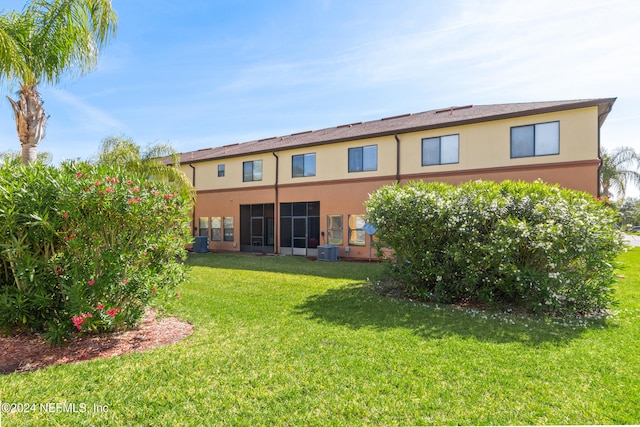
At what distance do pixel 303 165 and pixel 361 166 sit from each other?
3.59m

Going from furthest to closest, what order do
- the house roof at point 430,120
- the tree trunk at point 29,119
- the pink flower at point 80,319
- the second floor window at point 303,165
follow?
the second floor window at point 303,165 → the house roof at point 430,120 → the tree trunk at point 29,119 → the pink flower at point 80,319

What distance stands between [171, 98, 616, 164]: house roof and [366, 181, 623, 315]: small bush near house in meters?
6.58

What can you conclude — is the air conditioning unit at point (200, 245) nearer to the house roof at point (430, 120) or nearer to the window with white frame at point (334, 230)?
the house roof at point (430, 120)

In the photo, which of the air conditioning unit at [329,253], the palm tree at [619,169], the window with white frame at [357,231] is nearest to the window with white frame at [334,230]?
the window with white frame at [357,231]

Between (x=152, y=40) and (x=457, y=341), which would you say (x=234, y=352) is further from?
(x=152, y=40)

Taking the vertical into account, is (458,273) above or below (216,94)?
below

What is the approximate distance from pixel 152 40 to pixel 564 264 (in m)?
13.2

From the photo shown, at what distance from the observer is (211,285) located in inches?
383

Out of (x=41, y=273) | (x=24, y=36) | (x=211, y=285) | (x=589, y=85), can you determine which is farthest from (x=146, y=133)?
(x=589, y=85)

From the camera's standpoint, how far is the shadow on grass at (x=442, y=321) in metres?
5.42

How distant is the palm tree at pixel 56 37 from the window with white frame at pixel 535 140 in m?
14.0

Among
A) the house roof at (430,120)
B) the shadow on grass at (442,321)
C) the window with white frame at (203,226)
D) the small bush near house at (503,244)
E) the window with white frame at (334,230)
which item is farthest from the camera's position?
the window with white frame at (203,226)

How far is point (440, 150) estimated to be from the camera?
15039 millimetres

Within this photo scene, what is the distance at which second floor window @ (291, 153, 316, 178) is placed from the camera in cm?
1853
